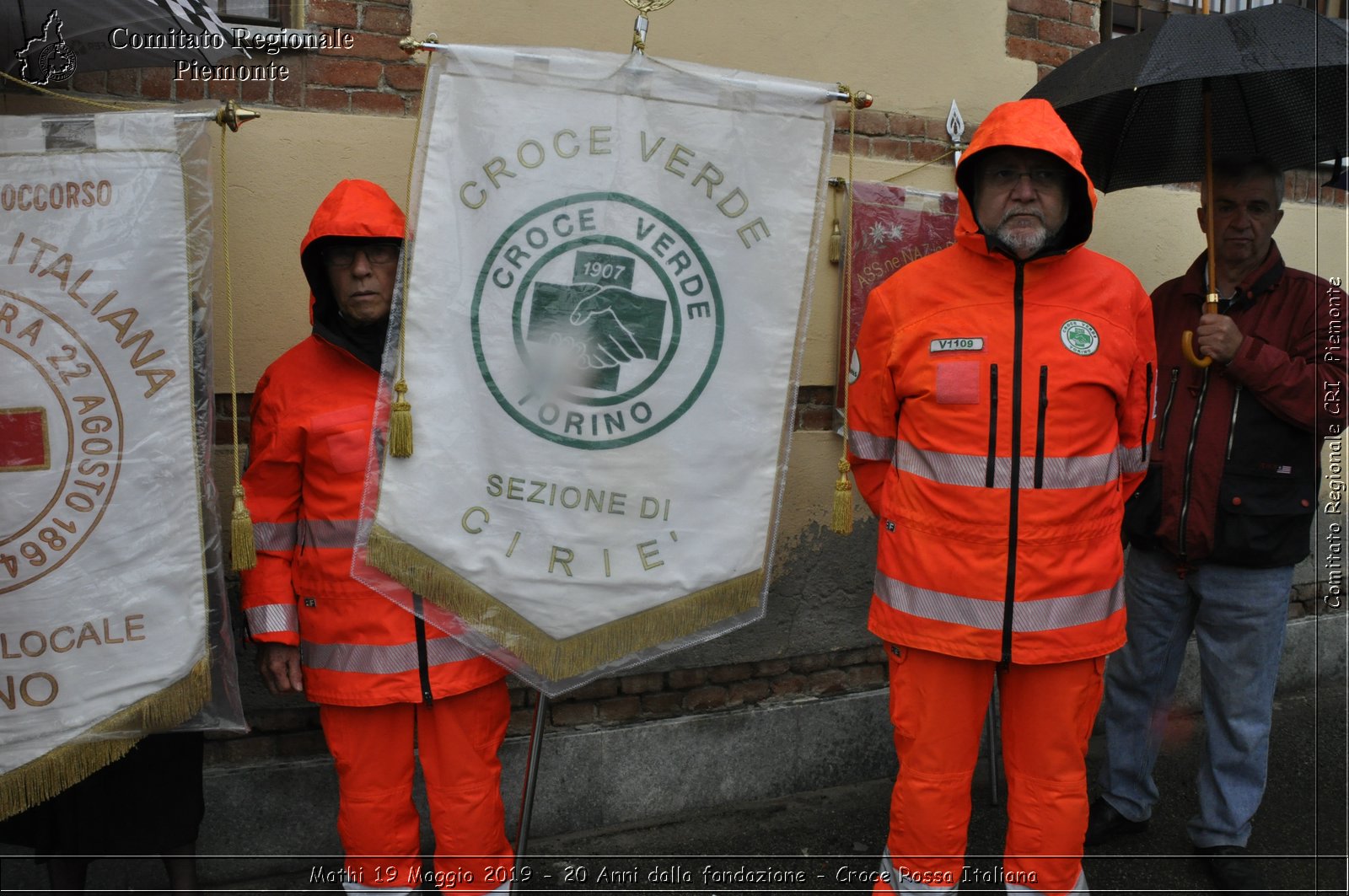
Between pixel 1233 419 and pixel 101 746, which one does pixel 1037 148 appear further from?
pixel 101 746

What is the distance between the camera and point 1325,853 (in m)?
3.35

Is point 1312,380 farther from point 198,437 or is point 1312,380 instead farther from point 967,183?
point 198,437

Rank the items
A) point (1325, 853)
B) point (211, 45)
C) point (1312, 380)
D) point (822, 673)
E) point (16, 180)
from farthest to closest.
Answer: point (822, 673)
point (1325, 853)
point (1312, 380)
point (211, 45)
point (16, 180)

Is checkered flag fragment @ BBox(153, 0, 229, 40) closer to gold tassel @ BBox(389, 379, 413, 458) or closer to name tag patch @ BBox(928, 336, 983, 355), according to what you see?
gold tassel @ BBox(389, 379, 413, 458)

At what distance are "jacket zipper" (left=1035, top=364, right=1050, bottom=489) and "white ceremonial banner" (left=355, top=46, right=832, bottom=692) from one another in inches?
23.2

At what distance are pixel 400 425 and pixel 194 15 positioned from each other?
1.13 metres

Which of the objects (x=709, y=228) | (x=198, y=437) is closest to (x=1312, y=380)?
(x=709, y=228)

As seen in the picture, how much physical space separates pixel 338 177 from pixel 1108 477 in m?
2.27

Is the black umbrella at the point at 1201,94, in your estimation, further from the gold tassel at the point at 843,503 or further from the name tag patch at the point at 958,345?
the gold tassel at the point at 843,503

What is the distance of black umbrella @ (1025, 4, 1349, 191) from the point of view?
2607 millimetres

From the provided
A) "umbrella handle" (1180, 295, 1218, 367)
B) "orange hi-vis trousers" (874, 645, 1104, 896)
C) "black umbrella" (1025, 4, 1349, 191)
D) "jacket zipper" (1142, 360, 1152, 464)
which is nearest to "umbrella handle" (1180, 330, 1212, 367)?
"umbrella handle" (1180, 295, 1218, 367)

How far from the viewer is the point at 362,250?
2.48 m

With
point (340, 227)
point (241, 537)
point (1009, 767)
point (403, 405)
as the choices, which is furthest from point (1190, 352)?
point (241, 537)

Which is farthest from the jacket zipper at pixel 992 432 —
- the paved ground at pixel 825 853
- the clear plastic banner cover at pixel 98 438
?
the clear plastic banner cover at pixel 98 438
